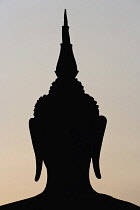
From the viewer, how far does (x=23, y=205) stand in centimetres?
1049

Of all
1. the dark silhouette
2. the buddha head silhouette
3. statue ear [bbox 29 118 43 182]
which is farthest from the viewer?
statue ear [bbox 29 118 43 182]

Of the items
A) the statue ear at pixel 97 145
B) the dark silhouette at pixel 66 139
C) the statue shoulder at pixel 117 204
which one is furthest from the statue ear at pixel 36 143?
the statue shoulder at pixel 117 204

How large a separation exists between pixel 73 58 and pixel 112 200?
2.82 meters

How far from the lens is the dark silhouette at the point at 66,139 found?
10.7 m

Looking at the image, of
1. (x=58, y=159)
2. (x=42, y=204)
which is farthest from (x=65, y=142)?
(x=42, y=204)

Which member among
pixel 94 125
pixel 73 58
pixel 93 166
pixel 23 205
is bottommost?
pixel 23 205

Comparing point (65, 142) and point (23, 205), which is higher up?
point (65, 142)

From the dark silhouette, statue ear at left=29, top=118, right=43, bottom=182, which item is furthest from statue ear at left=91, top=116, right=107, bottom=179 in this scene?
statue ear at left=29, top=118, right=43, bottom=182

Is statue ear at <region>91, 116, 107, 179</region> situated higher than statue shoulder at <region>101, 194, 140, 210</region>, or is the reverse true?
statue ear at <region>91, 116, 107, 179</region>

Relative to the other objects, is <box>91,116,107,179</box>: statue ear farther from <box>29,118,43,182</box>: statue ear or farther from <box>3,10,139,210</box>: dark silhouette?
<box>29,118,43,182</box>: statue ear

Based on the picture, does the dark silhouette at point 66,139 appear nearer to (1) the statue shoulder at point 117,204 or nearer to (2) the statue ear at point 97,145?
(2) the statue ear at point 97,145

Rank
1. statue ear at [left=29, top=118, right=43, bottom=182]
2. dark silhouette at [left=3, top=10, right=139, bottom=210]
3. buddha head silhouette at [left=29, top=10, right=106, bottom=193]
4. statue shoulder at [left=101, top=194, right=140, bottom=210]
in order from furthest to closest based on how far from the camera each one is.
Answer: statue ear at [left=29, top=118, right=43, bottom=182] < buddha head silhouette at [left=29, top=10, right=106, bottom=193] < dark silhouette at [left=3, top=10, right=139, bottom=210] < statue shoulder at [left=101, top=194, right=140, bottom=210]

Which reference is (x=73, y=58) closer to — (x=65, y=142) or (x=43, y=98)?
(x=43, y=98)

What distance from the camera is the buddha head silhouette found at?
10.8 m
